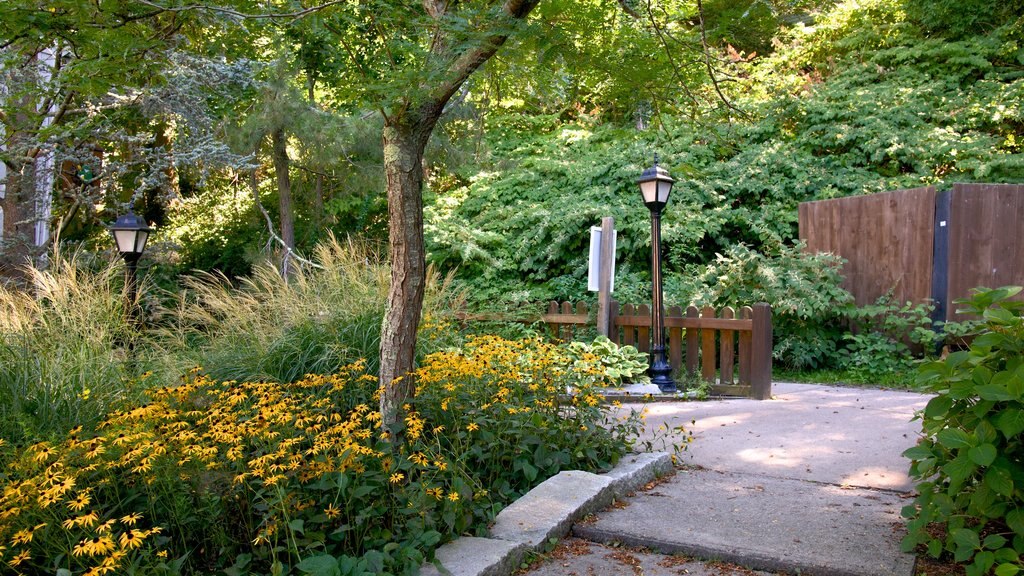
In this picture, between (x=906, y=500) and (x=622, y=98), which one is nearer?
(x=906, y=500)

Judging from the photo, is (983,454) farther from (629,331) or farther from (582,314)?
(582,314)

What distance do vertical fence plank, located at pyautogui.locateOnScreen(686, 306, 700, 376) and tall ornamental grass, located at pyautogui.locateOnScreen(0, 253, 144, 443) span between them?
493cm

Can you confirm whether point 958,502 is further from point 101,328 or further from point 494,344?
point 101,328

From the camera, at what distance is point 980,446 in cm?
249

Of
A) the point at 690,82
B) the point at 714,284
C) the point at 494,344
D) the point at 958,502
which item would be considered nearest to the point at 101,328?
the point at 494,344

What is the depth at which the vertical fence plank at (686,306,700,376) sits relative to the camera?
25.0 feet

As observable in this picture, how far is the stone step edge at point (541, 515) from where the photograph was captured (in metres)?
2.74

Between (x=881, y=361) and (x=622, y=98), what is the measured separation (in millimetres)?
5639

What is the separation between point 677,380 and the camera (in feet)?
25.2

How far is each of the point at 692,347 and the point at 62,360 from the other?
5.44m

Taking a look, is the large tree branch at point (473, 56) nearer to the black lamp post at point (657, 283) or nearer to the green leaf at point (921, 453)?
the green leaf at point (921, 453)

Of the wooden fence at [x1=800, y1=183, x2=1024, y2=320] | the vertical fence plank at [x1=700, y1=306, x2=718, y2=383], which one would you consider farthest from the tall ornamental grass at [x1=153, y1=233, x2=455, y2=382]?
the wooden fence at [x1=800, y1=183, x2=1024, y2=320]

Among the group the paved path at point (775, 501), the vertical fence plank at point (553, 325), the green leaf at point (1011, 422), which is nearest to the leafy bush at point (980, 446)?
the green leaf at point (1011, 422)

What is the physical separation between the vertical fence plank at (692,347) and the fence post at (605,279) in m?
0.84
